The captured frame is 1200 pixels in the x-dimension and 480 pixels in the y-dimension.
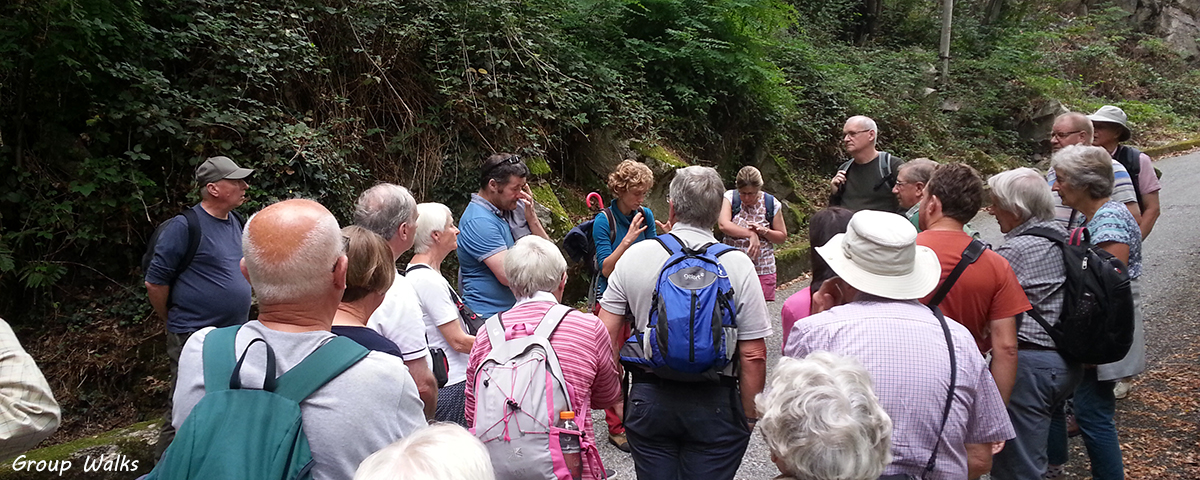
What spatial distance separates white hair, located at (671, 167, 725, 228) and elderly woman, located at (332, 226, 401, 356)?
126 centimetres

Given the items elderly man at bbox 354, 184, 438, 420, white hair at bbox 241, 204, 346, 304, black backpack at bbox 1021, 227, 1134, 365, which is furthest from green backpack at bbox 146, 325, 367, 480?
black backpack at bbox 1021, 227, 1134, 365

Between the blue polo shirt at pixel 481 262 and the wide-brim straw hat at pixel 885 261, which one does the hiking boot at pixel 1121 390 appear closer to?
the wide-brim straw hat at pixel 885 261

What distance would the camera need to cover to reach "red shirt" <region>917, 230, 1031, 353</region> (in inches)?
107

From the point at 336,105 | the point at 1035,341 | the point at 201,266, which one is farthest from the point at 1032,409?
the point at 336,105

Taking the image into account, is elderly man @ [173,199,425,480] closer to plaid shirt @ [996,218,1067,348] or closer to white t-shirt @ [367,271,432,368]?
white t-shirt @ [367,271,432,368]

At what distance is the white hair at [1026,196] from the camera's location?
3.11m

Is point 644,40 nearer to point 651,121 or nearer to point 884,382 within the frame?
point 651,121

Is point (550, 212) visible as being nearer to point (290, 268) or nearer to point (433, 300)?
point (433, 300)

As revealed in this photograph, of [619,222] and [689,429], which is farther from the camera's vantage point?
[619,222]

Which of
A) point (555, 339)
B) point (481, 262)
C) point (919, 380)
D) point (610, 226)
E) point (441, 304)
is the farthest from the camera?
point (610, 226)

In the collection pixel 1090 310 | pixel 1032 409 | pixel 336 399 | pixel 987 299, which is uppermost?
pixel 336 399

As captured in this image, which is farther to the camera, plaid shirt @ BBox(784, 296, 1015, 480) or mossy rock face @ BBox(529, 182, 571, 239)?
mossy rock face @ BBox(529, 182, 571, 239)

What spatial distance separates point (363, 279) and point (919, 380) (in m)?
1.81

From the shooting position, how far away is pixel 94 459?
3764 mm
